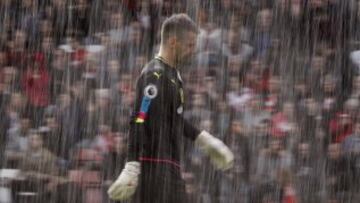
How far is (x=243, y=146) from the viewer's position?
8.91 m

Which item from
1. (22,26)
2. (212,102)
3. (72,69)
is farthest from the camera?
(22,26)

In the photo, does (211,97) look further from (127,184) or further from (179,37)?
(127,184)

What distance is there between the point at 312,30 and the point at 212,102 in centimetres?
190

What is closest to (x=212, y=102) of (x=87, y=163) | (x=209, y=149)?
(x=87, y=163)

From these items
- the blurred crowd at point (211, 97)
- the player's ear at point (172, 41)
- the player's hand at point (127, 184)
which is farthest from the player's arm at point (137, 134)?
the blurred crowd at point (211, 97)

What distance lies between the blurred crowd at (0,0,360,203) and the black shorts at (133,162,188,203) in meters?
2.37

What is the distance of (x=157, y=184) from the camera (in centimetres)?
590

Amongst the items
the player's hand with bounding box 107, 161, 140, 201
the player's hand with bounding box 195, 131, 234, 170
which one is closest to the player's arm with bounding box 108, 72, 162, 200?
the player's hand with bounding box 107, 161, 140, 201

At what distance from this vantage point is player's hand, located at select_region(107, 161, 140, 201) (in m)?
5.75

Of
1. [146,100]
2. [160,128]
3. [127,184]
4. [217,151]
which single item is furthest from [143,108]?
[217,151]

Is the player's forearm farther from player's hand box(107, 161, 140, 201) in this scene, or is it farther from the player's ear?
the player's ear

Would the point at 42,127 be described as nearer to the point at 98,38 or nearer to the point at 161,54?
the point at 98,38

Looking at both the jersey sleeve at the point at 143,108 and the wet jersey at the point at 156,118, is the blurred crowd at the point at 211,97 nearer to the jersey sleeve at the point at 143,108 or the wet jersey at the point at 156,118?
Result: the wet jersey at the point at 156,118

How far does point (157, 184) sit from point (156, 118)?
0.38 metres
